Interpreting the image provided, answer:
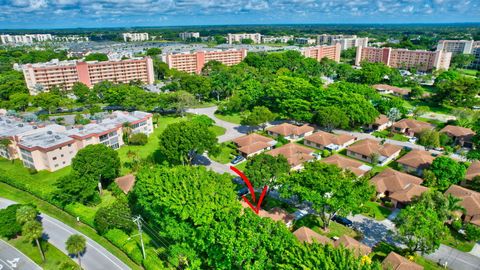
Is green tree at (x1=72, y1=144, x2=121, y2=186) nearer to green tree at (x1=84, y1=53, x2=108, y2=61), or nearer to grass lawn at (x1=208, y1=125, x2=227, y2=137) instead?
grass lawn at (x1=208, y1=125, x2=227, y2=137)

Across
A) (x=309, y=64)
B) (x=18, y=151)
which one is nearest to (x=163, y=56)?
(x=309, y=64)

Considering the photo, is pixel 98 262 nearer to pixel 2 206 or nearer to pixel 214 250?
pixel 214 250

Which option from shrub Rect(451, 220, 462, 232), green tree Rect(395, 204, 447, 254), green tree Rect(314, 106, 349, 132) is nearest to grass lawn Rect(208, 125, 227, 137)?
green tree Rect(314, 106, 349, 132)

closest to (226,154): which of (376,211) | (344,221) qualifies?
(344,221)

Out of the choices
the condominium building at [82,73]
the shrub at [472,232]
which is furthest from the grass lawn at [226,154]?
the condominium building at [82,73]

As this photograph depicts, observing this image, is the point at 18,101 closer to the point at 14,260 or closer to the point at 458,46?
the point at 14,260

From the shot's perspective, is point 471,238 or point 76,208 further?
point 76,208
